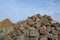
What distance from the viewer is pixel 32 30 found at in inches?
907

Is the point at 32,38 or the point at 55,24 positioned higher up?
the point at 55,24

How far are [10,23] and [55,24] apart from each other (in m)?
4.76

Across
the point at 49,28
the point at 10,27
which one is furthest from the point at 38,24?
the point at 10,27

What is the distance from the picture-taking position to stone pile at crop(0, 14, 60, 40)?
22.6 metres

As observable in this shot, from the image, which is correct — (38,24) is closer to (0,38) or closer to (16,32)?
(16,32)

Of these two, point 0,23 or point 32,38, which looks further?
point 0,23

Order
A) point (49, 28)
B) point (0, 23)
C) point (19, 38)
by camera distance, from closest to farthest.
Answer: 1. point (19, 38)
2. point (49, 28)
3. point (0, 23)

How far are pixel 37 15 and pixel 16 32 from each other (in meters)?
4.48

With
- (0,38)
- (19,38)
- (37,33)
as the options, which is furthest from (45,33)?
(0,38)

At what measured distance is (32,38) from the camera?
22531 millimetres

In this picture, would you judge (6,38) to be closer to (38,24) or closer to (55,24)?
(38,24)

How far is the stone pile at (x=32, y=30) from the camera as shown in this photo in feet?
74.2

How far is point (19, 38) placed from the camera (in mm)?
22203

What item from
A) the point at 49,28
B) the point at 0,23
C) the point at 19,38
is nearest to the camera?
the point at 19,38
